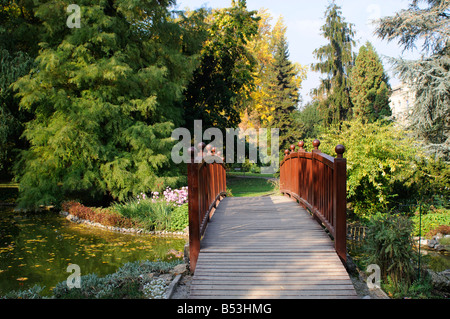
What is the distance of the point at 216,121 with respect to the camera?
1836 centimetres

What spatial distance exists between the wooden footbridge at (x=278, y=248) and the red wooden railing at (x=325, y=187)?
1 centimetres

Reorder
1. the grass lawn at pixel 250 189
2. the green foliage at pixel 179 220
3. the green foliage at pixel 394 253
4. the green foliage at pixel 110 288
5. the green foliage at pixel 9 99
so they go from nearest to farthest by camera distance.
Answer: the green foliage at pixel 394 253 → the green foliage at pixel 110 288 → the green foliage at pixel 179 220 → the green foliage at pixel 9 99 → the grass lawn at pixel 250 189

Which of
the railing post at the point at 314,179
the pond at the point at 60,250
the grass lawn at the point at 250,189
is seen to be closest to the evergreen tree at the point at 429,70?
the grass lawn at the point at 250,189

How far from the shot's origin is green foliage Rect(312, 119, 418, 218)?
9.24 meters

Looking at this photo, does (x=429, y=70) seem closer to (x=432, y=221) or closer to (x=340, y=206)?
(x=432, y=221)

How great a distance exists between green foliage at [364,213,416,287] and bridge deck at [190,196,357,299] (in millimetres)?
578

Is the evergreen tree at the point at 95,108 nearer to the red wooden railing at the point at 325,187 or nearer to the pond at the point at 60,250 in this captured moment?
the pond at the point at 60,250

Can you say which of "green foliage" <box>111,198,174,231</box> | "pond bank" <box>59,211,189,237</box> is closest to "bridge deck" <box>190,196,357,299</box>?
"pond bank" <box>59,211,189,237</box>

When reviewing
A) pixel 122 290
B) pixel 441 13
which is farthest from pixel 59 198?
pixel 441 13

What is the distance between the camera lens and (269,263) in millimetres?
4277

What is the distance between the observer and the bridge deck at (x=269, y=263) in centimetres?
377

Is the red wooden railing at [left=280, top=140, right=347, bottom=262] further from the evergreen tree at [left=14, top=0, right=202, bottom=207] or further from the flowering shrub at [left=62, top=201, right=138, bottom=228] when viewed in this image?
the evergreen tree at [left=14, top=0, right=202, bottom=207]

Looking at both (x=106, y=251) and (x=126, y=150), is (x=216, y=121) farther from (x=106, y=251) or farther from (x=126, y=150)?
(x=106, y=251)
